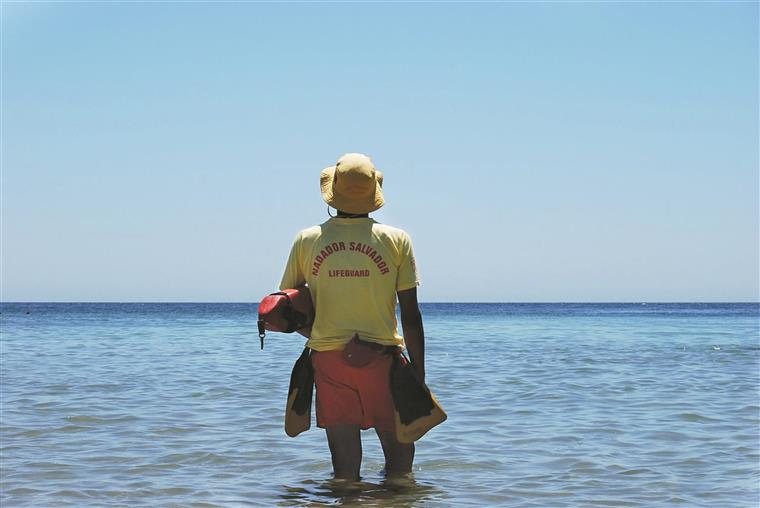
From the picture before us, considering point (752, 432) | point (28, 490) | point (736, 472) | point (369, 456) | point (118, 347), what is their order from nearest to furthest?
point (28, 490)
point (736, 472)
point (369, 456)
point (752, 432)
point (118, 347)

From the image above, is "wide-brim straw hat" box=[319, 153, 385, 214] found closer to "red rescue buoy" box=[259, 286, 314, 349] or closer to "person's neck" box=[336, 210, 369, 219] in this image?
"person's neck" box=[336, 210, 369, 219]

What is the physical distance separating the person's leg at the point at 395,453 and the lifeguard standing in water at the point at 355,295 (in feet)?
0.60

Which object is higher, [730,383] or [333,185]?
[333,185]

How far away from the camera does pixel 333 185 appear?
468 centimetres

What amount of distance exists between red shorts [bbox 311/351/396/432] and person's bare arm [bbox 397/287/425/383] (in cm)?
14

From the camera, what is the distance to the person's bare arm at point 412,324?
15.3ft

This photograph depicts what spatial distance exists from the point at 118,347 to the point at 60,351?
2173mm

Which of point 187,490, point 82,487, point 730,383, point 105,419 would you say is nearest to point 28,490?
point 82,487

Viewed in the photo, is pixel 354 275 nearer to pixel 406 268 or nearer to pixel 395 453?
pixel 406 268

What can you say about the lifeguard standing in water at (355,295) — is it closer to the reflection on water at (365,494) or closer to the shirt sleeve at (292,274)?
the shirt sleeve at (292,274)

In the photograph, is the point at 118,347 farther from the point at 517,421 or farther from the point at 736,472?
the point at 736,472

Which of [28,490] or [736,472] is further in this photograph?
[736,472]

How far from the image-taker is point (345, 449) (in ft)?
16.0

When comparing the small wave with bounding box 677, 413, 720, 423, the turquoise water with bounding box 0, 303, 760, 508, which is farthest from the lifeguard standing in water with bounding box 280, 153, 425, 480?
the small wave with bounding box 677, 413, 720, 423
